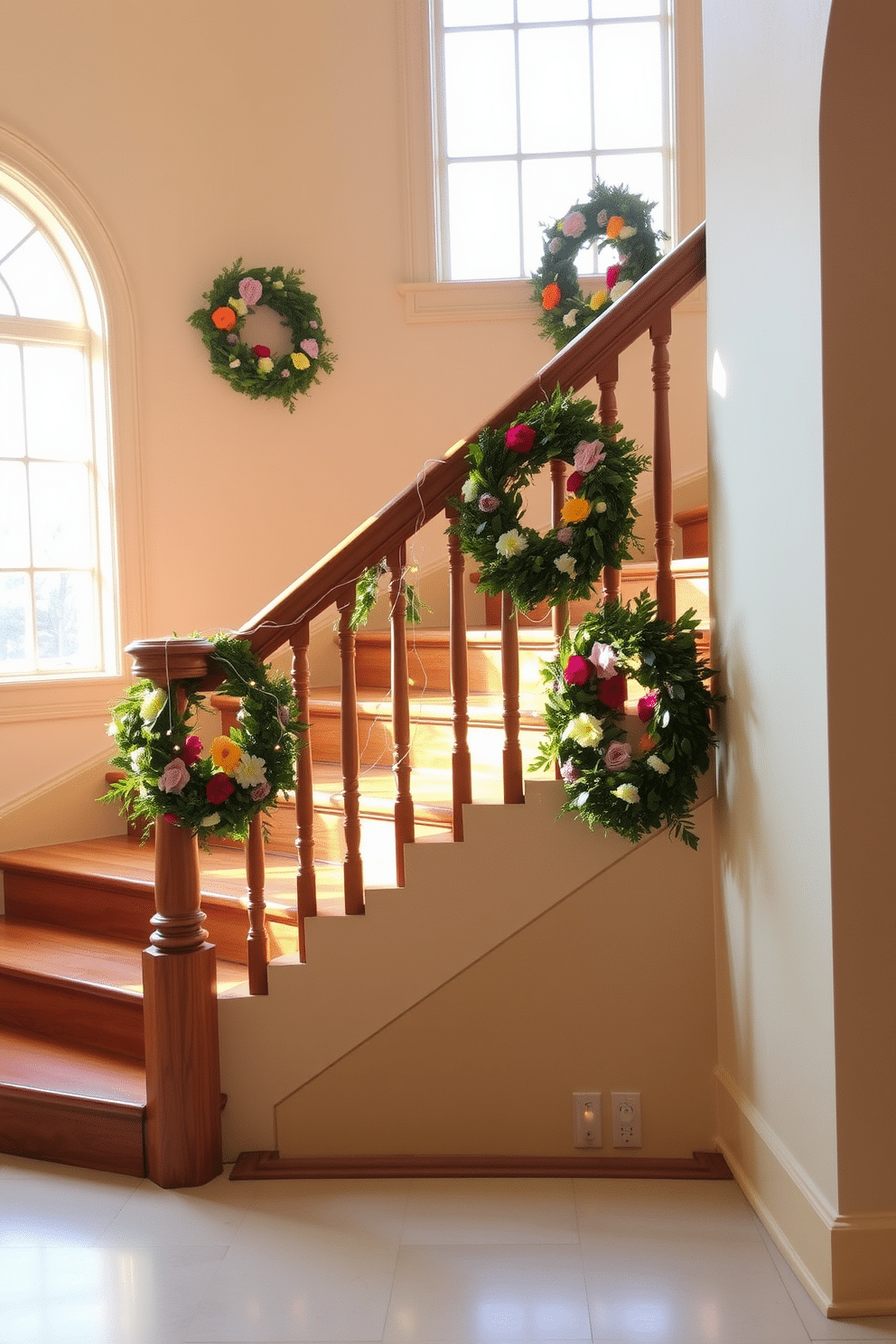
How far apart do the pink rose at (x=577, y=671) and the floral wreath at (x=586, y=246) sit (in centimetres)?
210

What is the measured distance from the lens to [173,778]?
104 inches

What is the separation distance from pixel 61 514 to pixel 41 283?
2.79 feet

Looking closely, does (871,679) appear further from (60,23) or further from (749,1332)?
(60,23)

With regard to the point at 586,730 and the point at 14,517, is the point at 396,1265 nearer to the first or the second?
the point at 586,730

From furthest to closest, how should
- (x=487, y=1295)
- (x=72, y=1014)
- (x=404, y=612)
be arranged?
(x=72, y=1014) → (x=404, y=612) → (x=487, y=1295)

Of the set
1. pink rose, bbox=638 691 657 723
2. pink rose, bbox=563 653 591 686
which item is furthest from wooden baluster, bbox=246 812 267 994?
pink rose, bbox=638 691 657 723

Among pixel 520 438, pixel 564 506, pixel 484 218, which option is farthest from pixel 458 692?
pixel 484 218

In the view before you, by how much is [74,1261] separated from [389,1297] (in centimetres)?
66

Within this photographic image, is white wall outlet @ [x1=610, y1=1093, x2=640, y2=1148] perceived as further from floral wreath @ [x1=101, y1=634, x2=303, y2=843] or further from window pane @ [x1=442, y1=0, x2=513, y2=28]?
window pane @ [x1=442, y1=0, x2=513, y2=28]

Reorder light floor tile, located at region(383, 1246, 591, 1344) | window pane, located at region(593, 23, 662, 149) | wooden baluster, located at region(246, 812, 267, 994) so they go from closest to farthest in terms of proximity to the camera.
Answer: light floor tile, located at region(383, 1246, 591, 1344) < wooden baluster, located at region(246, 812, 267, 994) < window pane, located at region(593, 23, 662, 149)

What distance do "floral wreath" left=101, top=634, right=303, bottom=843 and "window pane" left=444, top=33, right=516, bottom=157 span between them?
117 inches

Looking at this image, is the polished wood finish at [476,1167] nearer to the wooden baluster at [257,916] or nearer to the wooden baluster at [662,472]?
the wooden baluster at [257,916]

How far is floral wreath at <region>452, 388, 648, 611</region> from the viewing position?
2.58m

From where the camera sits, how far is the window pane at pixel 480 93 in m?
4.71
